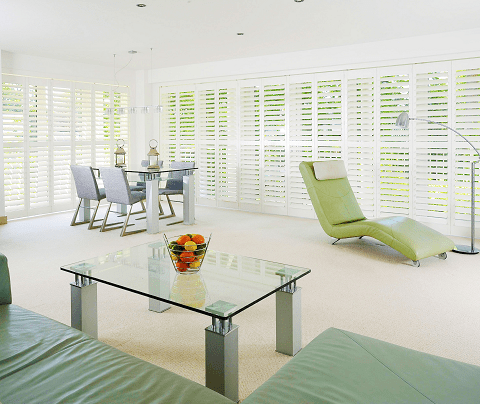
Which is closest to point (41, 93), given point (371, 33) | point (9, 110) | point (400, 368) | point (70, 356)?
point (9, 110)

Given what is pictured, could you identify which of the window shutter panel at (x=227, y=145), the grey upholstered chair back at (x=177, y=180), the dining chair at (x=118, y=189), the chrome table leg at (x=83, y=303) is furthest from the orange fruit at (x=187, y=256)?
the window shutter panel at (x=227, y=145)

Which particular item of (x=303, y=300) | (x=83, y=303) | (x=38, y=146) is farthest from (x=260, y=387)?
(x=38, y=146)

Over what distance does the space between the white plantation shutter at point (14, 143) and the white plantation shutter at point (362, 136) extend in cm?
463

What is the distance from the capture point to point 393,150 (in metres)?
5.62

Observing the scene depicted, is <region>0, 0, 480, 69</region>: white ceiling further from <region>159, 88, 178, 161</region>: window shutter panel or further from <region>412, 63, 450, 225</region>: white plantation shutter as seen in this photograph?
<region>159, 88, 178, 161</region>: window shutter panel

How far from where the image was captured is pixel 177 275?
2.39 metres

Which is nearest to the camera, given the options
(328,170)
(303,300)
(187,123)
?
(303,300)

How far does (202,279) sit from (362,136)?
13.7ft

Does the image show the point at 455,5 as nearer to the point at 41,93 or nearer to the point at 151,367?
the point at 151,367

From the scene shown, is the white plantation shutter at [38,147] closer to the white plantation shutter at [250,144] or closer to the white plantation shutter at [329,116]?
the white plantation shutter at [250,144]

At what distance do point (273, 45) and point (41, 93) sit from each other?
139 inches

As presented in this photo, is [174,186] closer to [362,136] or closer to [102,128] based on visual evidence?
[102,128]

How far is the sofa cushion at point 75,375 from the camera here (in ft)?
4.33

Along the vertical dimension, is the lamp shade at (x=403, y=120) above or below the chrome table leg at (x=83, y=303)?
above
